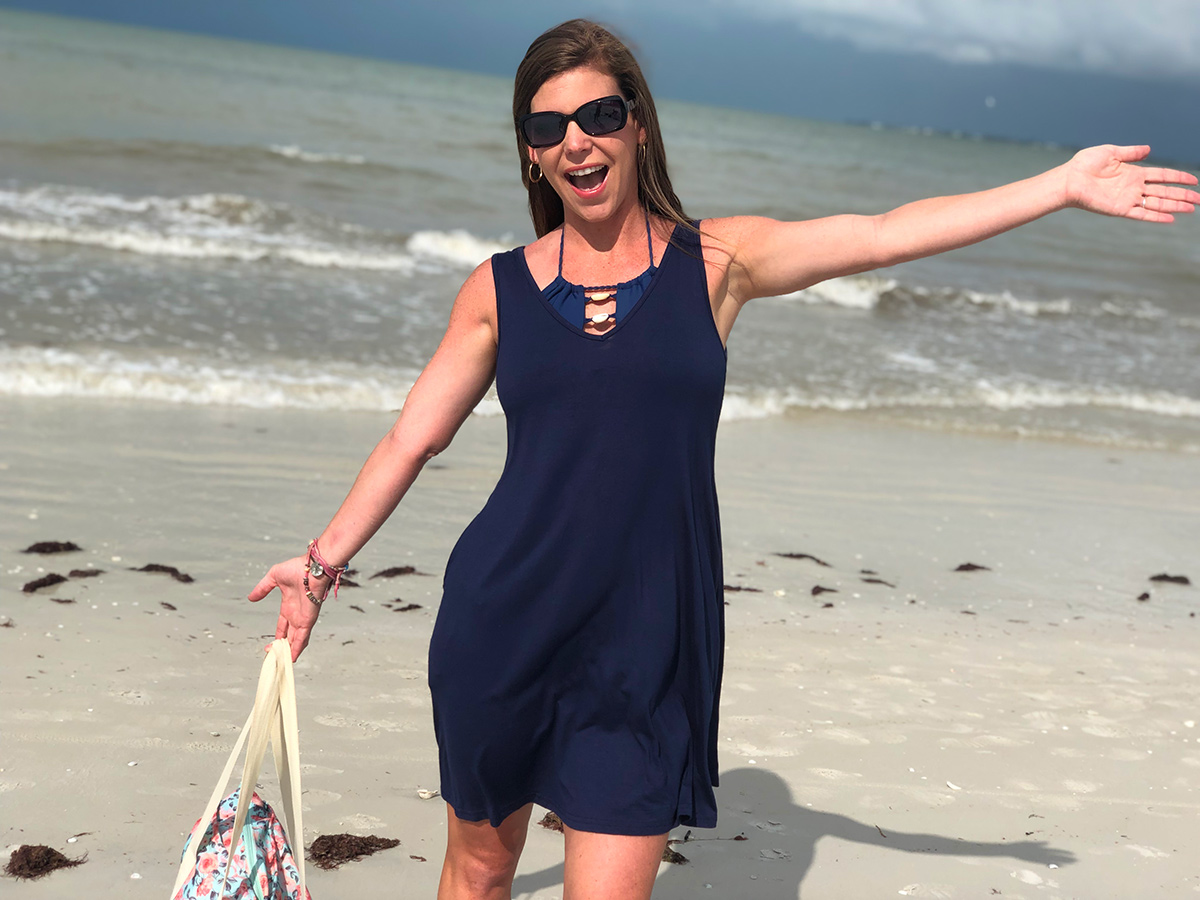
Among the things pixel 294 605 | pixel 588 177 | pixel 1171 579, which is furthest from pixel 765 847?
pixel 1171 579

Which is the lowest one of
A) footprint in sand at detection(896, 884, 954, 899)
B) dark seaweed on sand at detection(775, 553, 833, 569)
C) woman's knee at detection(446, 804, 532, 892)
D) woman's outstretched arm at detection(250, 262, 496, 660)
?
footprint in sand at detection(896, 884, 954, 899)

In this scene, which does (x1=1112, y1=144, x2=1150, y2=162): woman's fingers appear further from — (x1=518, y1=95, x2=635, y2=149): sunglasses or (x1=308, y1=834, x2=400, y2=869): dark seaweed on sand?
(x1=308, y1=834, x2=400, y2=869): dark seaweed on sand

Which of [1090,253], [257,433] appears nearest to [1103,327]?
[1090,253]

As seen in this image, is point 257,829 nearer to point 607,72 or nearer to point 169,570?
point 607,72

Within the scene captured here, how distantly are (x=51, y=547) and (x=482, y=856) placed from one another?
3802mm

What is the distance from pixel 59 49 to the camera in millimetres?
43312

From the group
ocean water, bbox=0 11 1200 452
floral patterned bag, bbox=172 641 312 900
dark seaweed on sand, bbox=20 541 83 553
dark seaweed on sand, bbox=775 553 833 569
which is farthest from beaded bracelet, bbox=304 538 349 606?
ocean water, bbox=0 11 1200 452

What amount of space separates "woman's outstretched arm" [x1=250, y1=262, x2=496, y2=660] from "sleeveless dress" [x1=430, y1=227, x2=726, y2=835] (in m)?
0.09

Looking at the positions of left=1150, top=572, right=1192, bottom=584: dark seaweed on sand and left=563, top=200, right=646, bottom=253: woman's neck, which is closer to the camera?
left=563, top=200, right=646, bottom=253: woman's neck

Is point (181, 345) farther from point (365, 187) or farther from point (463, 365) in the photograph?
point (365, 187)

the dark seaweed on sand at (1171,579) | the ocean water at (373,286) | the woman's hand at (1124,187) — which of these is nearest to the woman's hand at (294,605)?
the woman's hand at (1124,187)

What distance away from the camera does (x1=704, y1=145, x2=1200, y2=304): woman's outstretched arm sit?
2.14 meters

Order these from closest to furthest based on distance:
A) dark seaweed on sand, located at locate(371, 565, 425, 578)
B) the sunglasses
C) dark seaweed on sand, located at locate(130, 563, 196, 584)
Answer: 1. the sunglasses
2. dark seaweed on sand, located at locate(130, 563, 196, 584)
3. dark seaweed on sand, located at locate(371, 565, 425, 578)

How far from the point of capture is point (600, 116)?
2.18 metres
